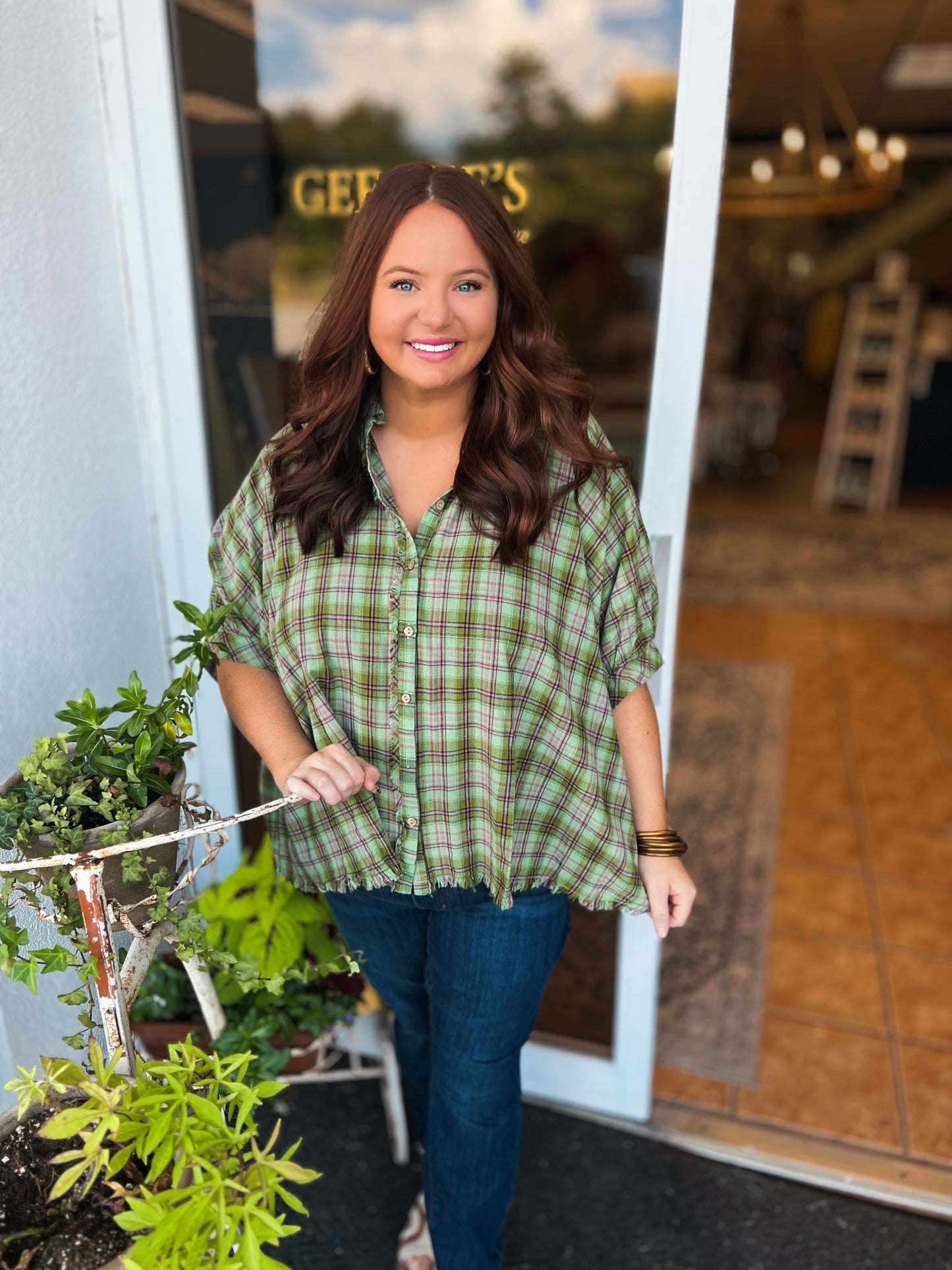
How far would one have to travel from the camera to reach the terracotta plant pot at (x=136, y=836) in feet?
3.32

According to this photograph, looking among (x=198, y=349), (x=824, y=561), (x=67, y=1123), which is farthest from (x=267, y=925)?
(x=824, y=561)

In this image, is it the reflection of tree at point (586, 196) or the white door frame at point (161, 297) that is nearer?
the white door frame at point (161, 297)

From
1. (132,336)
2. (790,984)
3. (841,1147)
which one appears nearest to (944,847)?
(790,984)

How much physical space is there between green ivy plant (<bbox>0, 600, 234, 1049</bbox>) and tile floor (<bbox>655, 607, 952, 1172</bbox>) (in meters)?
1.28

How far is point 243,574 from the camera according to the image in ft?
4.00

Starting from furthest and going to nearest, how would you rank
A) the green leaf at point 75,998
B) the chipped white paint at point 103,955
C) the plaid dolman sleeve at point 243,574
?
the plaid dolman sleeve at point 243,574 < the green leaf at point 75,998 < the chipped white paint at point 103,955

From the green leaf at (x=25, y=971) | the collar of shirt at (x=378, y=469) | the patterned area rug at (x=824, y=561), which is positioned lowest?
the patterned area rug at (x=824, y=561)

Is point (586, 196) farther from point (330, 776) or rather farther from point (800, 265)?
point (330, 776)

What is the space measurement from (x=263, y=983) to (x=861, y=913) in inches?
69.2

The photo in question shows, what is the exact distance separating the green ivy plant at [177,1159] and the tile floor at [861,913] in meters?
1.21

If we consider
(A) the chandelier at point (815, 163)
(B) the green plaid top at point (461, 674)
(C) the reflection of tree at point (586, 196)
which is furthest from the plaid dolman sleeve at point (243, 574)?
(A) the chandelier at point (815, 163)

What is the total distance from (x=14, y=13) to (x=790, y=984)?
227 centimetres

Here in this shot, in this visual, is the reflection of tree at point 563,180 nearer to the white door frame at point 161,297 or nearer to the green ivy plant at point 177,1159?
the white door frame at point 161,297

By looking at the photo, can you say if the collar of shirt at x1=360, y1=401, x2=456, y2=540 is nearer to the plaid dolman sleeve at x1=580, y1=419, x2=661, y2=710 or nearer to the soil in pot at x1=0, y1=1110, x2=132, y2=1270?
the plaid dolman sleeve at x1=580, y1=419, x2=661, y2=710
